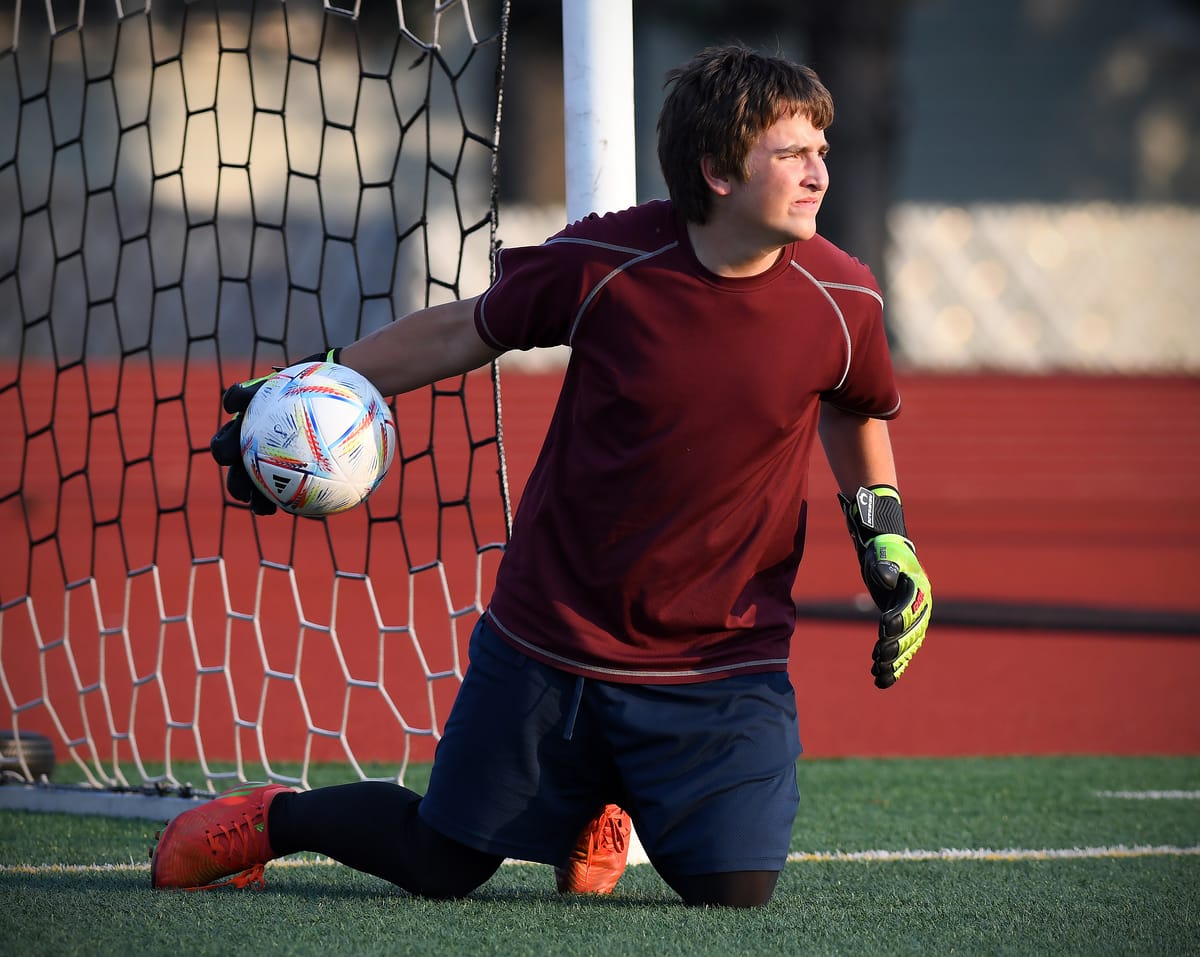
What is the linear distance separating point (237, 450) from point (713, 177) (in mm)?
1041

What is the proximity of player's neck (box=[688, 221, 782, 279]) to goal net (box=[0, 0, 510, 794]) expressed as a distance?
898 millimetres

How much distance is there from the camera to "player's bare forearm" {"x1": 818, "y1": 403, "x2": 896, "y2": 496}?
3162mm

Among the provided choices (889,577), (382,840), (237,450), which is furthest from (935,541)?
(237,450)

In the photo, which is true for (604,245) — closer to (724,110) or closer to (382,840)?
(724,110)

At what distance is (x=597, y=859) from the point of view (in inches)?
125

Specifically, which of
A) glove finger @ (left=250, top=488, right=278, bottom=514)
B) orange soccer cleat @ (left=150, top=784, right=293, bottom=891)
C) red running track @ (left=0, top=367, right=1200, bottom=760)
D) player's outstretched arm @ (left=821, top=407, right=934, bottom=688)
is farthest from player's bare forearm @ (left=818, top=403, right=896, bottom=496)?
red running track @ (left=0, top=367, right=1200, bottom=760)

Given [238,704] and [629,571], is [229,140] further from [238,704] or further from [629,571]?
[629,571]

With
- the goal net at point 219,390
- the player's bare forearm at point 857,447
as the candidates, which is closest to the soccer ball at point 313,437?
the goal net at point 219,390

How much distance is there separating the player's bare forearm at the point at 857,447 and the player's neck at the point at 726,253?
385 millimetres

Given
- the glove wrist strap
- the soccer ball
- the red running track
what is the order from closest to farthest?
the soccer ball → the glove wrist strap → the red running track

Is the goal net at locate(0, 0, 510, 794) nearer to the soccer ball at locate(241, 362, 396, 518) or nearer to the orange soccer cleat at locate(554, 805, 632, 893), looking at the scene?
the soccer ball at locate(241, 362, 396, 518)

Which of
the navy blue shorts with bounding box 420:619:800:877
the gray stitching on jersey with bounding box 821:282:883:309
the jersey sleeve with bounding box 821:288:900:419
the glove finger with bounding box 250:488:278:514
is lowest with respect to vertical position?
the navy blue shorts with bounding box 420:619:800:877

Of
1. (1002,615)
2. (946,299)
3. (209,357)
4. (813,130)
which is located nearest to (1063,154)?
(946,299)

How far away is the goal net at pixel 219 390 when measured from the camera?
4.78m
